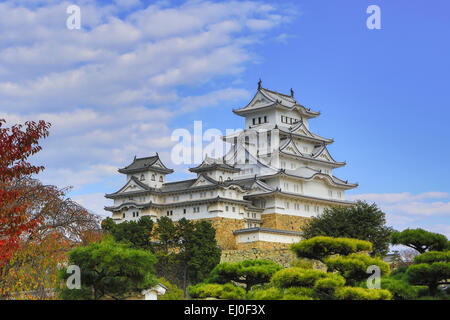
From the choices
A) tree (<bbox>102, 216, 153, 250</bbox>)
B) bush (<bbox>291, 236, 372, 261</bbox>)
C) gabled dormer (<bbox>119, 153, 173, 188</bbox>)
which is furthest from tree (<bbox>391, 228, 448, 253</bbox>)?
gabled dormer (<bbox>119, 153, 173, 188</bbox>)

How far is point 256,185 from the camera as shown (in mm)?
53469

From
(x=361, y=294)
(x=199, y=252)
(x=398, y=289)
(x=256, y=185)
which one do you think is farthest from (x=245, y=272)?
(x=256, y=185)

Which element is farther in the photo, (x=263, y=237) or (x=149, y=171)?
(x=149, y=171)

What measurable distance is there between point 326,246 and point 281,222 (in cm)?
2874

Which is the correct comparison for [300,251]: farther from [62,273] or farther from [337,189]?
[337,189]

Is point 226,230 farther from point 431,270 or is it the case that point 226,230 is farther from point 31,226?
point 31,226

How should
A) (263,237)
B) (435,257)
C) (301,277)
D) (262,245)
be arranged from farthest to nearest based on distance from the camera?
(263,237)
(262,245)
(435,257)
(301,277)

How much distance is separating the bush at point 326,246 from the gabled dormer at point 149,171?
32.1m

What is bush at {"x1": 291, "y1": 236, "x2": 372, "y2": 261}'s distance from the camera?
77.0 feet

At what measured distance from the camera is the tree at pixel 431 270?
22719 millimetres

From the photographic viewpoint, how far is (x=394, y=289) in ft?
69.9

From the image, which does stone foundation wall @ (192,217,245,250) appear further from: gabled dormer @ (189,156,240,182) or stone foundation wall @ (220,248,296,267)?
gabled dormer @ (189,156,240,182)

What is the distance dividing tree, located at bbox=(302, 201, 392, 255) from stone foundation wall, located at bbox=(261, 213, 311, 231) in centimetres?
901
